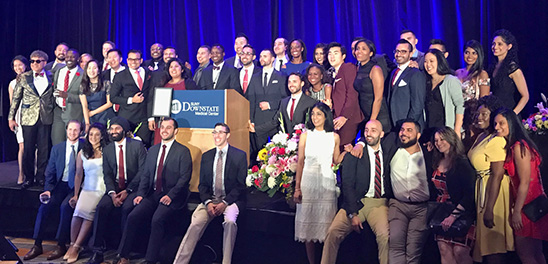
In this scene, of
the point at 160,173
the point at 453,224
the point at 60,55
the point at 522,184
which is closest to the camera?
the point at 522,184

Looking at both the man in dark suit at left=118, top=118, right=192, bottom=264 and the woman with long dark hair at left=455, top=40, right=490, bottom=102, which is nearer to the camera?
the man in dark suit at left=118, top=118, right=192, bottom=264

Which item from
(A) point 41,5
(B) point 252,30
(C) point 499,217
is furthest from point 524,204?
(A) point 41,5

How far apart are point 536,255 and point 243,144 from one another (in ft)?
8.98

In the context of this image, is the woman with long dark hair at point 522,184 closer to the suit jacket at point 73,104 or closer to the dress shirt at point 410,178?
the dress shirt at point 410,178

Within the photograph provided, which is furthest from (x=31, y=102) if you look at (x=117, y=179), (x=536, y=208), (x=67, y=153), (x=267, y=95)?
(x=536, y=208)

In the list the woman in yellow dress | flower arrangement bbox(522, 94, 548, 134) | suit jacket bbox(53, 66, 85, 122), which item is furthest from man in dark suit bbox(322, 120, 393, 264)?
suit jacket bbox(53, 66, 85, 122)

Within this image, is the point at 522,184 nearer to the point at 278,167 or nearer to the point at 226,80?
the point at 278,167

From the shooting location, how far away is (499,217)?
3914 millimetres

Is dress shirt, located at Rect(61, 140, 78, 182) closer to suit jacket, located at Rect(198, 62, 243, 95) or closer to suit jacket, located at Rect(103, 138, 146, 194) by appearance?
suit jacket, located at Rect(103, 138, 146, 194)

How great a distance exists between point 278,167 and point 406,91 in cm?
136

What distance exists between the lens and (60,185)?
5.59 m

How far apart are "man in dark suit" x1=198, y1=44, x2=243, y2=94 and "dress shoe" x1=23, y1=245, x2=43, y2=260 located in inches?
94.8

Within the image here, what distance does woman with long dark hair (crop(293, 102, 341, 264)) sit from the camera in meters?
4.46

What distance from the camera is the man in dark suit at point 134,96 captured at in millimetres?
5984
